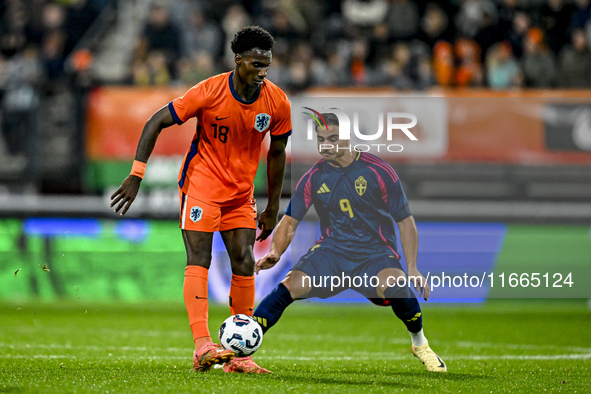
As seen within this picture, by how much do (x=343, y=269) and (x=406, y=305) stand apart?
52 centimetres

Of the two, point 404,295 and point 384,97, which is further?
point 384,97

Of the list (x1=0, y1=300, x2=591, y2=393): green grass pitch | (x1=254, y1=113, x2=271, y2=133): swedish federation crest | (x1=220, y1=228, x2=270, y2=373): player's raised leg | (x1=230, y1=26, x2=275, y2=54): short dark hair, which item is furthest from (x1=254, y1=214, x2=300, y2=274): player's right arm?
(x1=230, y1=26, x2=275, y2=54): short dark hair

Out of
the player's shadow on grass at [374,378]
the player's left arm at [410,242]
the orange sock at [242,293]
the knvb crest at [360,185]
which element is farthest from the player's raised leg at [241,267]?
the player's left arm at [410,242]

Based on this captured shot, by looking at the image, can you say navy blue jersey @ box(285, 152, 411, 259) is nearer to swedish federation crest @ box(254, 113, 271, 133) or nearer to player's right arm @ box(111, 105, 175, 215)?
swedish federation crest @ box(254, 113, 271, 133)

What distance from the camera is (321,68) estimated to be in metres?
13.0

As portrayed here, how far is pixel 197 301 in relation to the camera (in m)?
5.59

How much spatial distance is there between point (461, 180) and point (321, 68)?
2800 millimetres

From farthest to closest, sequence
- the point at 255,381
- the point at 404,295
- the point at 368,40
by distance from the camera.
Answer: the point at 368,40 < the point at 404,295 < the point at 255,381

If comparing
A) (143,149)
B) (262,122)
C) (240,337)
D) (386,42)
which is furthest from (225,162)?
(386,42)

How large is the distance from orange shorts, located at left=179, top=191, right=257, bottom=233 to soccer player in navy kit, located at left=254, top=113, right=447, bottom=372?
0.31 m

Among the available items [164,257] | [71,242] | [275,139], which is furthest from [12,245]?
[275,139]

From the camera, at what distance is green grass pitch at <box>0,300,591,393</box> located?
17.0ft

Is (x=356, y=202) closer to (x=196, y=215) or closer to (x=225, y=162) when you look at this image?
(x=225, y=162)

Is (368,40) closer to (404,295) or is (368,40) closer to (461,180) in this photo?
(461,180)
